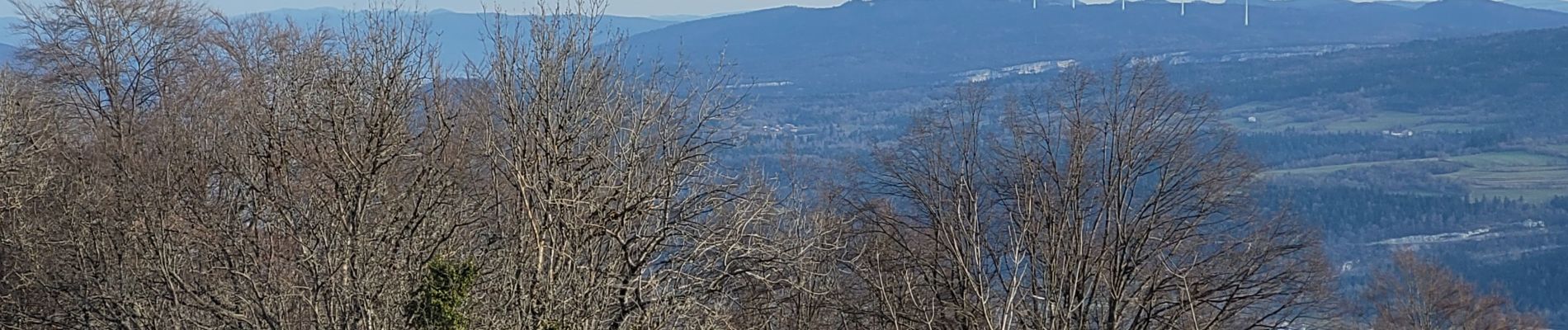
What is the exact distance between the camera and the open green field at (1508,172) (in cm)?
10694

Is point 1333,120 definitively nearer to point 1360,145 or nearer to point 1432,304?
point 1360,145

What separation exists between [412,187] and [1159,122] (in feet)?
29.0

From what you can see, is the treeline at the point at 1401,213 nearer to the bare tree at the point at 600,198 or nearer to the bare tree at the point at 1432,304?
the bare tree at the point at 1432,304

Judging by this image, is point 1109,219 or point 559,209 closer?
point 559,209

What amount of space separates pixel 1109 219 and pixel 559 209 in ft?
24.7

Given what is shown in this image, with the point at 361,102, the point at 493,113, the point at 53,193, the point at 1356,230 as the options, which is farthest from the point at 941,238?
the point at 1356,230

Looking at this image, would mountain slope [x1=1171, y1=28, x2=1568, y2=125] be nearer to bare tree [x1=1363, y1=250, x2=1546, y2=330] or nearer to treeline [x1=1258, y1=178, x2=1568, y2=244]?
treeline [x1=1258, y1=178, x2=1568, y2=244]

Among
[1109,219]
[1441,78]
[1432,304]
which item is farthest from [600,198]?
[1441,78]

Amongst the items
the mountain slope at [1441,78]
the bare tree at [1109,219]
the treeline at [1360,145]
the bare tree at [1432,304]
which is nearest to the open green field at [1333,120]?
the mountain slope at [1441,78]

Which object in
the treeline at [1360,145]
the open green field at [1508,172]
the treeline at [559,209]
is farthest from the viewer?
the treeline at [1360,145]

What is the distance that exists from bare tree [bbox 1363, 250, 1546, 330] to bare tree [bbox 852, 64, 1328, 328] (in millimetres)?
9968

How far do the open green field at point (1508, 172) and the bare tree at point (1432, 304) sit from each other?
73.3 metres

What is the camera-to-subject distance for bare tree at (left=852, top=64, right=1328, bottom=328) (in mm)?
17734

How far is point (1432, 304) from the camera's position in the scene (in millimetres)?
29938
